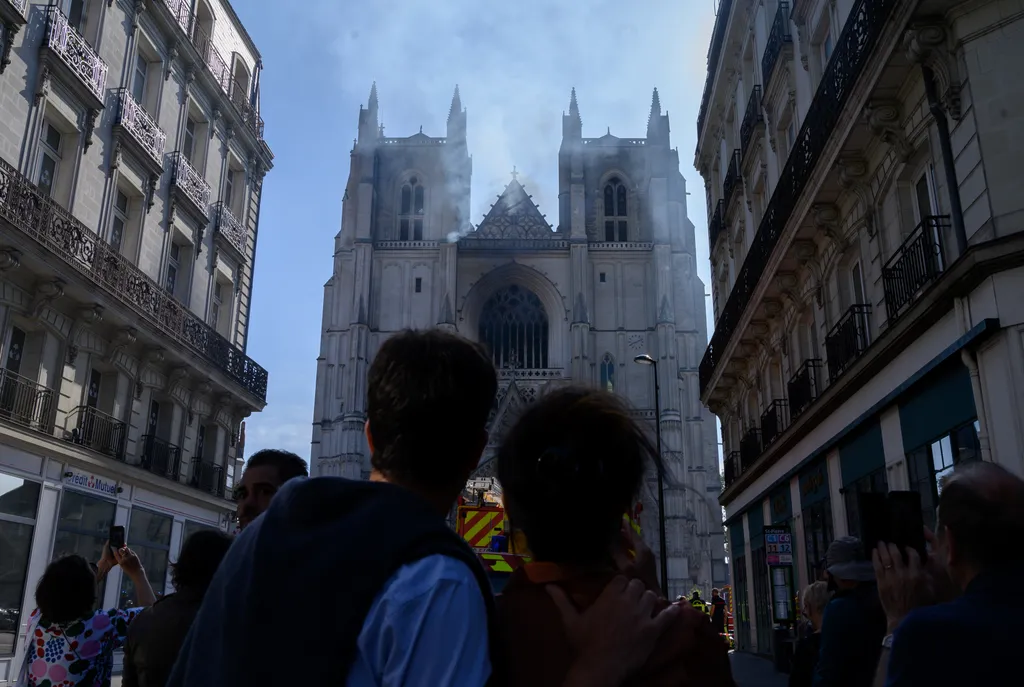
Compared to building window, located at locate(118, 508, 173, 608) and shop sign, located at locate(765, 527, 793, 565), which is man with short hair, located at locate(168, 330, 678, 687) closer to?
shop sign, located at locate(765, 527, 793, 565)

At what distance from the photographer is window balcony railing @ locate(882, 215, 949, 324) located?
9.22 metres

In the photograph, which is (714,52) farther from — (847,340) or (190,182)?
(190,182)

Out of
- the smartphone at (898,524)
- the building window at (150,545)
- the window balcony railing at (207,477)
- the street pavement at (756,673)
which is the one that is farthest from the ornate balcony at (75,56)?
the smartphone at (898,524)

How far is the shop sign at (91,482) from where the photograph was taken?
13.9 metres

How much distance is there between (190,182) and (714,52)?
13.3 meters

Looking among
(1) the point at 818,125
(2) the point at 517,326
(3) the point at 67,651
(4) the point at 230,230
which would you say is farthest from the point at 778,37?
(2) the point at 517,326

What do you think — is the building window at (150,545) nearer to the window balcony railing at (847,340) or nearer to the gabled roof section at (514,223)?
the window balcony railing at (847,340)

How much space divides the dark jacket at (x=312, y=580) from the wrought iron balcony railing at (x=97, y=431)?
14.4 meters

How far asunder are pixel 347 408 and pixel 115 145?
3206 centimetres

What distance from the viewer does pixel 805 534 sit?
587 inches

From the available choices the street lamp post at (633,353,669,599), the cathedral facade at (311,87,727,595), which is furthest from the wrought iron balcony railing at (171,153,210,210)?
the cathedral facade at (311,87,727,595)

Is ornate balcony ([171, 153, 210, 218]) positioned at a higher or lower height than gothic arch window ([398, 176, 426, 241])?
lower

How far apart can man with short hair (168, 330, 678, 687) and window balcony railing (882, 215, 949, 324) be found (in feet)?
28.7

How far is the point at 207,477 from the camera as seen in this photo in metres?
19.5
